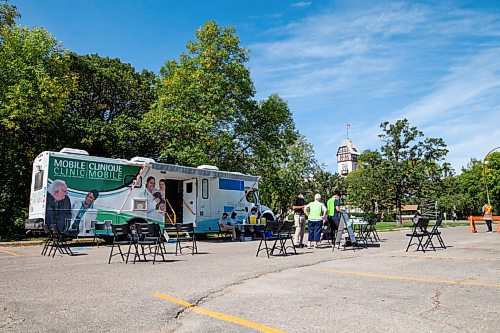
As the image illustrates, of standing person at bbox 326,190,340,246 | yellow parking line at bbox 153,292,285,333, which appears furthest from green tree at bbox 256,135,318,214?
yellow parking line at bbox 153,292,285,333

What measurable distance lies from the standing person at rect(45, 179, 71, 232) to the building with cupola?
13033cm

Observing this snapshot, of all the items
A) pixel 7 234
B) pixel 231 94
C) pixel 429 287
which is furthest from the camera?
pixel 231 94

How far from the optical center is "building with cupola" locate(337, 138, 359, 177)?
464 ft

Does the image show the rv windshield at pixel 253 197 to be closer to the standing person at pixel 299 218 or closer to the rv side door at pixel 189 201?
the rv side door at pixel 189 201

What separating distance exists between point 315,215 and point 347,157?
135 metres

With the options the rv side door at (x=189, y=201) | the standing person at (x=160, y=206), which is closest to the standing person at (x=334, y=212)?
the rv side door at (x=189, y=201)

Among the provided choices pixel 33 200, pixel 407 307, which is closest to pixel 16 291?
pixel 407 307

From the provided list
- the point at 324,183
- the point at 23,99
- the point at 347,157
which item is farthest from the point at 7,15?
the point at 347,157

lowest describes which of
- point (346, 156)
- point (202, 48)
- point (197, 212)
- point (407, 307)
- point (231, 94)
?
point (407, 307)

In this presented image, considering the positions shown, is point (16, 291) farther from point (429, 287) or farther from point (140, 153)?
point (140, 153)

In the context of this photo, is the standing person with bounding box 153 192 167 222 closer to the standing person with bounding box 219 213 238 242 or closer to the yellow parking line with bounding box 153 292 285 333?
the standing person with bounding box 219 213 238 242

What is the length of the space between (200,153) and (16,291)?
55.0ft

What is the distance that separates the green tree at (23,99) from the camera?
20078 millimetres

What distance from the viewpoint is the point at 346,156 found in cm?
14412
